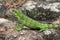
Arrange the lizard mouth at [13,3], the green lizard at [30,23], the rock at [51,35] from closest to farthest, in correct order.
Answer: the rock at [51,35] < the green lizard at [30,23] < the lizard mouth at [13,3]

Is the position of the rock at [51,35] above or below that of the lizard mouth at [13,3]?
below

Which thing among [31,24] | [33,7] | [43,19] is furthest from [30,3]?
[31,24]

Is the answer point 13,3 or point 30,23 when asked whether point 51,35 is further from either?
point 13,3

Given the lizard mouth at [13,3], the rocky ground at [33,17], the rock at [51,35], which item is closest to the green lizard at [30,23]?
the rocky ground at [33,17]

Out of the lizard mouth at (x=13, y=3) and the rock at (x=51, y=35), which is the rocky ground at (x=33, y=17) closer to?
the rock at (x=51, y=35)

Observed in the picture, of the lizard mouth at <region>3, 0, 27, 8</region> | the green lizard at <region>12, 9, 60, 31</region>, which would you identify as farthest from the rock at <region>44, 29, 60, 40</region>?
the lizard mouth at <region>3, 0, 27, 8</region>

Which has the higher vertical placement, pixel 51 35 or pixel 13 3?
pixel 13 3

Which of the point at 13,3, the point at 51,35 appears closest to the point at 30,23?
the point at 51,35

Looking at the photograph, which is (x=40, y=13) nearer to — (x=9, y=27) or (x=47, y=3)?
(x=47, y=3)

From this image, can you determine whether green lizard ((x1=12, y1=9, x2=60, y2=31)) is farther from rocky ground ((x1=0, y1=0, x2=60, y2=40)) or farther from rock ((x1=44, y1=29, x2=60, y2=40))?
rock ((x1=44, y1=29, x2=60, y2=40))
